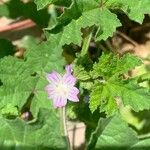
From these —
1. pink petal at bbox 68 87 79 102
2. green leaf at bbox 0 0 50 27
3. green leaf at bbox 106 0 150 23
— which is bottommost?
pink petal at bbox 68 87 79 102

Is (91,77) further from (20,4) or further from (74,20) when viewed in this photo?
(20,4)

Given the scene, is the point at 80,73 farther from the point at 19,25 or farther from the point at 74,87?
the point at 19,25

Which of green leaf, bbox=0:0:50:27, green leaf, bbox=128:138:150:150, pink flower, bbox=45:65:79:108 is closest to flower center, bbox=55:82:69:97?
pink flower, bbox=45:65:79:108

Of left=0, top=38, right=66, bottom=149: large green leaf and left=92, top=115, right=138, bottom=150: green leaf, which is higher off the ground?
left=0, top=38, right=66, bottom=149: large green leaf

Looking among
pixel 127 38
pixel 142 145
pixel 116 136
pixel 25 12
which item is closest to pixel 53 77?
pixel 116 136

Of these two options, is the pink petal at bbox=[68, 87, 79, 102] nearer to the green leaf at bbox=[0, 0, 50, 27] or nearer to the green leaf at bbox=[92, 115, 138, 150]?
the green leaf at bbox=[92, 115, 138, 150]

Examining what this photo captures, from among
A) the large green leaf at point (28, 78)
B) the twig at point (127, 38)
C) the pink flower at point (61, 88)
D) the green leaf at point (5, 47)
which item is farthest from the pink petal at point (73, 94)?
the twig at point (127, 38)
